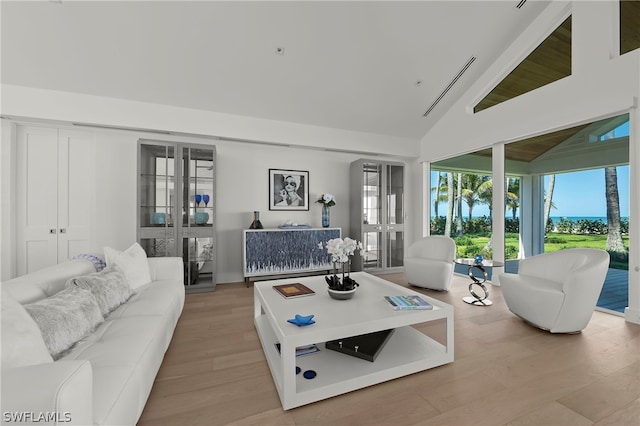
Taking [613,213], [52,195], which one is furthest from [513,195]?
[52,195]

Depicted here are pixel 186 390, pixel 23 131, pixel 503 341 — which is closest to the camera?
pixel 186 390

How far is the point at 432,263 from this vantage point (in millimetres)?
3756

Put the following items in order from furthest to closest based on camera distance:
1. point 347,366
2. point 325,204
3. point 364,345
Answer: point 325,204 → point 364,345 → point 347,366

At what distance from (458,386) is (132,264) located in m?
2.87

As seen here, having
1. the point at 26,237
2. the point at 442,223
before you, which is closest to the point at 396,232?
the point at 442,223

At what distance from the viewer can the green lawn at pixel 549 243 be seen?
10.1 feet

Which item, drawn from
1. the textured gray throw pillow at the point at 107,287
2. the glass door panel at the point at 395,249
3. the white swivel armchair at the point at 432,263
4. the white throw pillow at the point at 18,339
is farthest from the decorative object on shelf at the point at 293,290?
the glass door panel at the point at 395,249

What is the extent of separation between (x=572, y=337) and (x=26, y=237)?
6.30 metres

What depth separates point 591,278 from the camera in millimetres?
2326

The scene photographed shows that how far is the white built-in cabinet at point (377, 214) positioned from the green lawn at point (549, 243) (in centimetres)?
113

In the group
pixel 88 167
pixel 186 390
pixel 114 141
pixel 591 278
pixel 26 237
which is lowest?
pixel 186 390

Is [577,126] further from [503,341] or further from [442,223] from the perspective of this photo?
[503,341]

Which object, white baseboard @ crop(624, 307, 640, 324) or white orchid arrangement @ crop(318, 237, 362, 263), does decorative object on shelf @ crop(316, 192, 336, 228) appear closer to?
white orchid arrangement @ crop(318, 237, 362, 263)

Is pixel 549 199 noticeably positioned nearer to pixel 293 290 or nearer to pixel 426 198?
pixel 426 198
